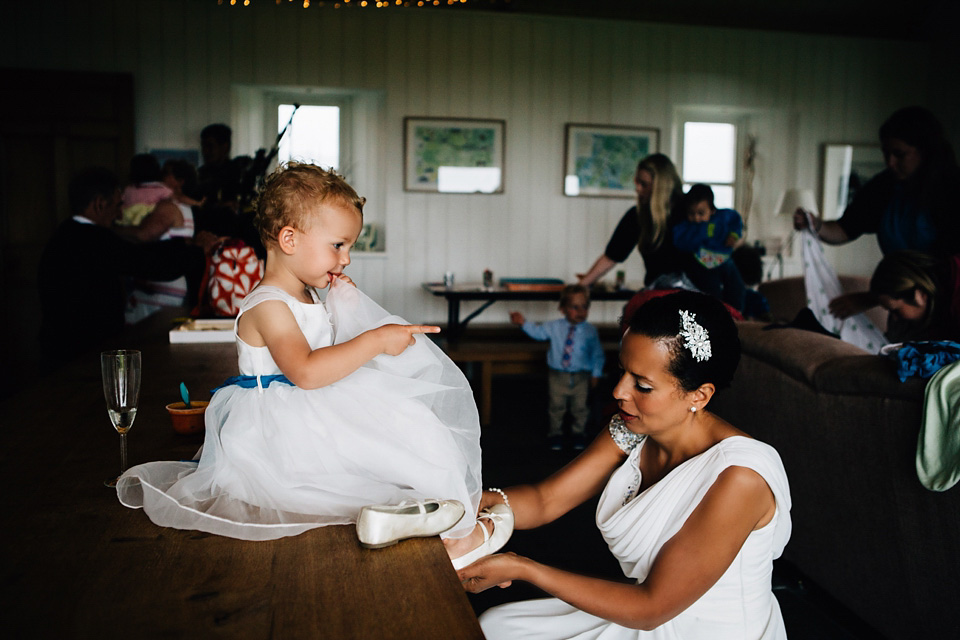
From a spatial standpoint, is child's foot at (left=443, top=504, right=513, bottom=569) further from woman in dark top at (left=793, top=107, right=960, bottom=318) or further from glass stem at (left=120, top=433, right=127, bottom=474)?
woman in dark top at (left=793, top=107, right=960, bottom=318)

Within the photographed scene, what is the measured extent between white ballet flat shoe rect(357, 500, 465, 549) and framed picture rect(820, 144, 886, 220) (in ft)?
22.8

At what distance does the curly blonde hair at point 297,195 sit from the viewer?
129cm

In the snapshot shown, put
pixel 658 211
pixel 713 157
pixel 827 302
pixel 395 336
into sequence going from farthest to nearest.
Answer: pixel 713 157 < pixel 658 211 < pixel 827 302 < pixel 395 336

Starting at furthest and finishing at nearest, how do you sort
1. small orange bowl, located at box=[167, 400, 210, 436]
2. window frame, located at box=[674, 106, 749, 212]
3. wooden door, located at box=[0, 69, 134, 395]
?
window frame, located at box=[674, 106, 749, 212], wooden door, located at box=[0, 69, 134, 395], small orange bowl, located at box=[167, 400, 210, 436]

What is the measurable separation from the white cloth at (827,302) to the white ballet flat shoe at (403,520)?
2834 mm

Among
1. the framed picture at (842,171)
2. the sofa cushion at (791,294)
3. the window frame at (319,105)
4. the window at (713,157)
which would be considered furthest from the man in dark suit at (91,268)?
the framed picture at (842,171)

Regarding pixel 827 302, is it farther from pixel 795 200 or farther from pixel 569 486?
pixel 795 200

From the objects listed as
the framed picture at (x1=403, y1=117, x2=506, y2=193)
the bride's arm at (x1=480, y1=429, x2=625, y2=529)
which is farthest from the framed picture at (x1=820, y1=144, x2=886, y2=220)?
the bride's arm at (x1=480, y1=429, x2=625, y2=529)

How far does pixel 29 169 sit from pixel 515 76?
3.87 meters

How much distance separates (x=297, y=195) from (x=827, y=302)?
3.05m

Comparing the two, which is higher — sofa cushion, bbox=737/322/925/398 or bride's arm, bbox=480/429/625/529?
sofa cushion, bbox=737/322/925/398

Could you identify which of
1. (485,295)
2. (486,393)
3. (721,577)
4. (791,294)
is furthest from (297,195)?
(791,294)

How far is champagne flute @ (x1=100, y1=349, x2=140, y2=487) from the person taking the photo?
4.35ft

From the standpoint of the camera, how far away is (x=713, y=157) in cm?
726
